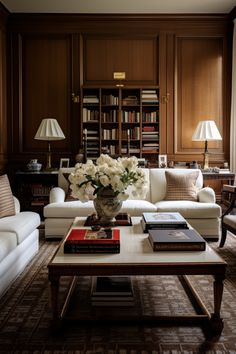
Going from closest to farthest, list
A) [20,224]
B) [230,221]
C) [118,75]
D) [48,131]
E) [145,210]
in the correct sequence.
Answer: [20,224] < [230,221] < [145,210] < [48,131] < [118,75]

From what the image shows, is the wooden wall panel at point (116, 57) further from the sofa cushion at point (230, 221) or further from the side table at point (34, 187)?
the sofa cushion at point (230, 221)

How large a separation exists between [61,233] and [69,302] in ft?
5.51

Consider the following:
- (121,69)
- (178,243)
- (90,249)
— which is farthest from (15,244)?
(121,69)

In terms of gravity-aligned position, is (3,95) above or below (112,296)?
above

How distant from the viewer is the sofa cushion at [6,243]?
95.3 inches

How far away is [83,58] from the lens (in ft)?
18.7

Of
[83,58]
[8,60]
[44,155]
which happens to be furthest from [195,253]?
[8,60]

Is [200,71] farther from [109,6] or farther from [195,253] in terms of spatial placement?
[195,253]

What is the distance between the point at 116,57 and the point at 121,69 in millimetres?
207

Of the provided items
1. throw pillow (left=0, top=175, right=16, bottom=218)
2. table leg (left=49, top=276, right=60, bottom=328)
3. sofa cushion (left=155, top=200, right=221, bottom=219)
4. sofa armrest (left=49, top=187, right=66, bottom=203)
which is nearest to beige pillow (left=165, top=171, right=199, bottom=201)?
sofa cushion (left=155, top=200, right=221, bottom=219)

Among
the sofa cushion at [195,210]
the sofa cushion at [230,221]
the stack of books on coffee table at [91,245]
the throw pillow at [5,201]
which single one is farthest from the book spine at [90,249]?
the sofa cushion at [195,210]

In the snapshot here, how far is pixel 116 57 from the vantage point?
570cm

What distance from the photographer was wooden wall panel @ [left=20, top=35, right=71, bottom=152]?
570 cm

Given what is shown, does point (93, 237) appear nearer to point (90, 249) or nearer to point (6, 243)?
point (90, 249)
